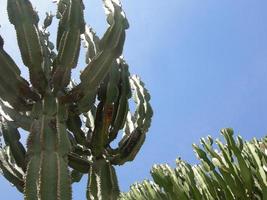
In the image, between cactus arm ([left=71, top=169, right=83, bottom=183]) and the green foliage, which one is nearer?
the green foliage

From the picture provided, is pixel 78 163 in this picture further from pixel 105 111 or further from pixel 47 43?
pixel 47 43

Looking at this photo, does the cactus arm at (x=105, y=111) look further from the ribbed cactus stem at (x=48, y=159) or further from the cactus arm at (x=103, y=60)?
the ribbed cactus stem at (x=48, y=159)

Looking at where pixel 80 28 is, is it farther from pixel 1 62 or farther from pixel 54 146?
pixel 54 146

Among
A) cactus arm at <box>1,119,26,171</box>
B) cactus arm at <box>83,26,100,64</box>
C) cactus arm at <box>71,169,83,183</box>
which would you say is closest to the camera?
cactus arm at <box>1,119,26,171</box>

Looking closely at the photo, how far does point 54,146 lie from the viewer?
3.11 meters

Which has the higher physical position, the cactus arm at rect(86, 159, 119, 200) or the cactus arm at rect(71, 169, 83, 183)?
the cactus arm at rect(71, 169, 83, 183)

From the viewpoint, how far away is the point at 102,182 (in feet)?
12.2

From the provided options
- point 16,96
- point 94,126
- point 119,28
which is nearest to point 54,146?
point 16,96

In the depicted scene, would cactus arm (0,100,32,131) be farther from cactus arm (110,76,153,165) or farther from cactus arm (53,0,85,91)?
cactus arm (110,76,153,165)

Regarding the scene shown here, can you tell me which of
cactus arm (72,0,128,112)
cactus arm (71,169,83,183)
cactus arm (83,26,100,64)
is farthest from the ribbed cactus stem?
cactus arm (71,169,83,183)

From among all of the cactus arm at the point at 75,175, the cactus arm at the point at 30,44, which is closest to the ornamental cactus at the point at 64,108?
the cactus arm at the point at 30,44

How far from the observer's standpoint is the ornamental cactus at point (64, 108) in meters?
3.07

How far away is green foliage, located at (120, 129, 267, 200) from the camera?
3.87 m

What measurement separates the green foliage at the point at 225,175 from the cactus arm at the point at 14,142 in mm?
1292
